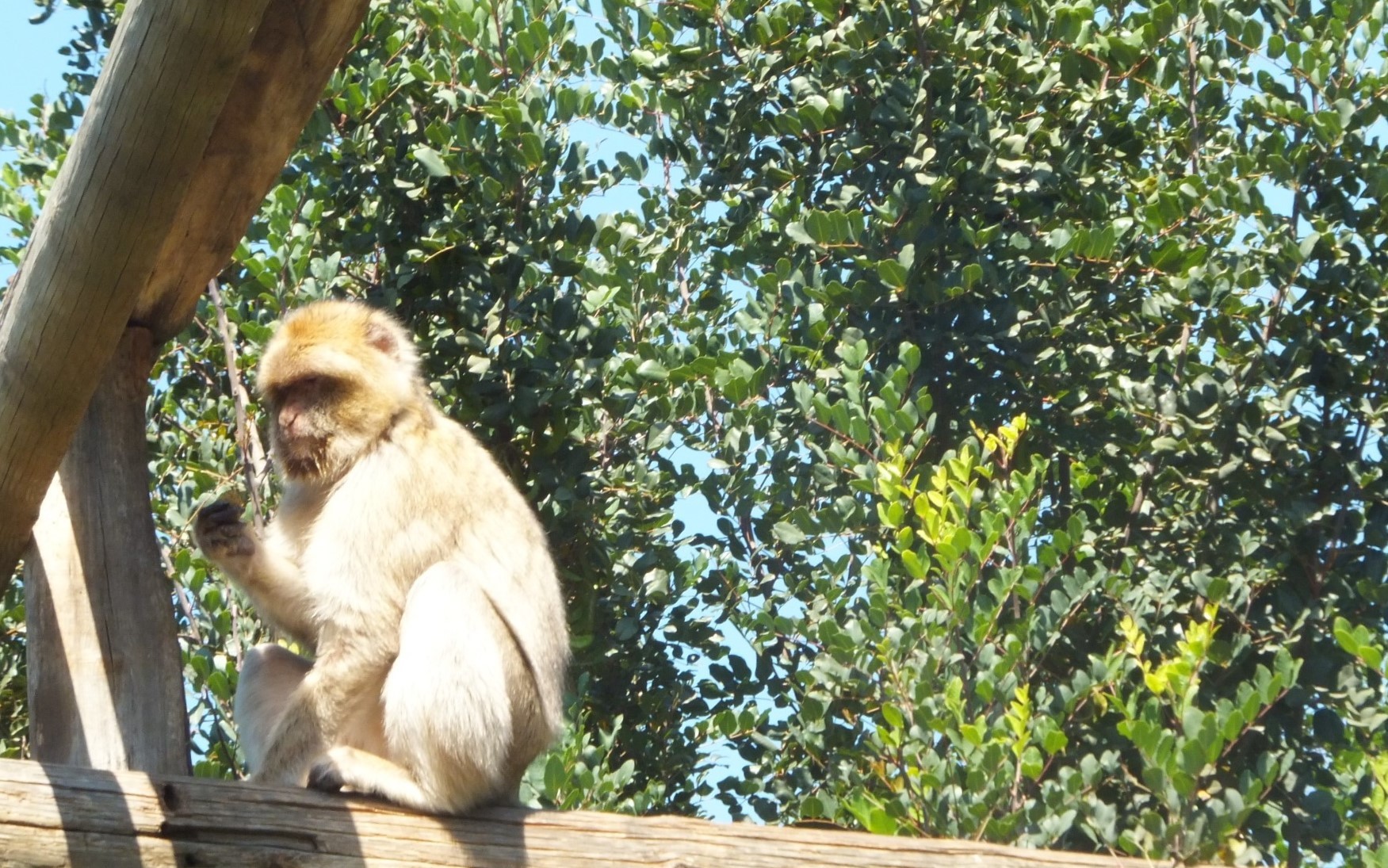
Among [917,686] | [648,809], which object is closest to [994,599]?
[917,686]

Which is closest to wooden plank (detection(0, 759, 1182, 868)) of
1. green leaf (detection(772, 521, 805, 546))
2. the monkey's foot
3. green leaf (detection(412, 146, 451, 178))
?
the monkey's foot

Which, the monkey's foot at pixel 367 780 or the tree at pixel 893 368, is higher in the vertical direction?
the tree at pixel 893 368

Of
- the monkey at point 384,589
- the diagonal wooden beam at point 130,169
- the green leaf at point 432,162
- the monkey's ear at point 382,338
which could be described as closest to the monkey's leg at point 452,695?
the monkey at point 384,589

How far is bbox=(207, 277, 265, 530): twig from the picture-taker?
177 inches

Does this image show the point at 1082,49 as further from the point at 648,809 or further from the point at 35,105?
the point at 35,105

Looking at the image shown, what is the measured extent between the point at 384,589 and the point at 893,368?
6.56 feet

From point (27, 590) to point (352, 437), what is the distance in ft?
3.12

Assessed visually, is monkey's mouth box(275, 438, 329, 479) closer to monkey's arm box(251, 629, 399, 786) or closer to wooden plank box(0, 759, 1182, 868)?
monkey's arm box(251, 629, 399, 786)

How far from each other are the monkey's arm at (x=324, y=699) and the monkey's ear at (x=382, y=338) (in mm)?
951

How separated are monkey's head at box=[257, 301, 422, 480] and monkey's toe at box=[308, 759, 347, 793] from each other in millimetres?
922

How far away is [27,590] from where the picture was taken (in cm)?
346

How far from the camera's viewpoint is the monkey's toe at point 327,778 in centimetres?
342

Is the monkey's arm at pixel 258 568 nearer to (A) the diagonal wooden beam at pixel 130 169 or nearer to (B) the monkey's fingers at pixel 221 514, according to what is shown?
(B) the monkey's fingers at pixel 221 514

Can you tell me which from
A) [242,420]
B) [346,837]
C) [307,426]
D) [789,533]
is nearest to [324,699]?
[346,837]
